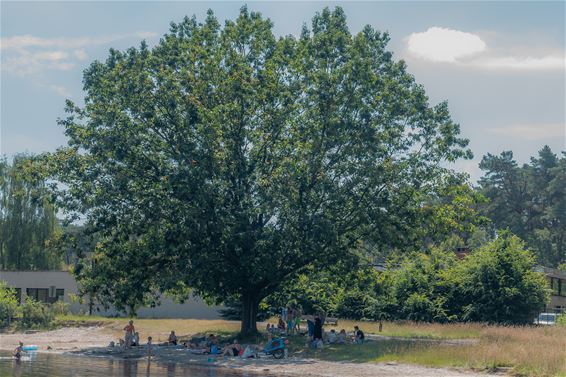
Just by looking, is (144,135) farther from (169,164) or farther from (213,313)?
(213,313)

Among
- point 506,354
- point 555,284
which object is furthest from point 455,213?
point 555,284

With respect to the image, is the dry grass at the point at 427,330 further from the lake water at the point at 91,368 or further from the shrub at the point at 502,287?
the lake water at the point at 91,368

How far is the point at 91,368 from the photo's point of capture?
1382 inches

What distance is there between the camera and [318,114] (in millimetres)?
41938

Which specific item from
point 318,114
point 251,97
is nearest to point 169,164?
point 251,97

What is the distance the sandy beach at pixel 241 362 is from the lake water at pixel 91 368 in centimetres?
163

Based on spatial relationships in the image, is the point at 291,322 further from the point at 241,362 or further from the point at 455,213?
the point at 455,213

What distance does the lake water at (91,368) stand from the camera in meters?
32.7

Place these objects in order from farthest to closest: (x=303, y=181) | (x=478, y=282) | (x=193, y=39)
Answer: (x=478, y=282) → (x=193, y=39) → (x=303, y=181)

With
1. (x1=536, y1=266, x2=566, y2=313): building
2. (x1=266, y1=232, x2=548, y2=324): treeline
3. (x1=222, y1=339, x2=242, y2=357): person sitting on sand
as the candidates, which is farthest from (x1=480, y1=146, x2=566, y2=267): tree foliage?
(x1=222, y1=339, x2=242, y2=357): person sitting on sand

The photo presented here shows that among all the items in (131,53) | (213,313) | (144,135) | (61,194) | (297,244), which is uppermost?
(131,53)

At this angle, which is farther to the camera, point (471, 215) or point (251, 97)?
point (471, 215)

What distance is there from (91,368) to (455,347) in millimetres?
16510

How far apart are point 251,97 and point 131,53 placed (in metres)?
8.41
